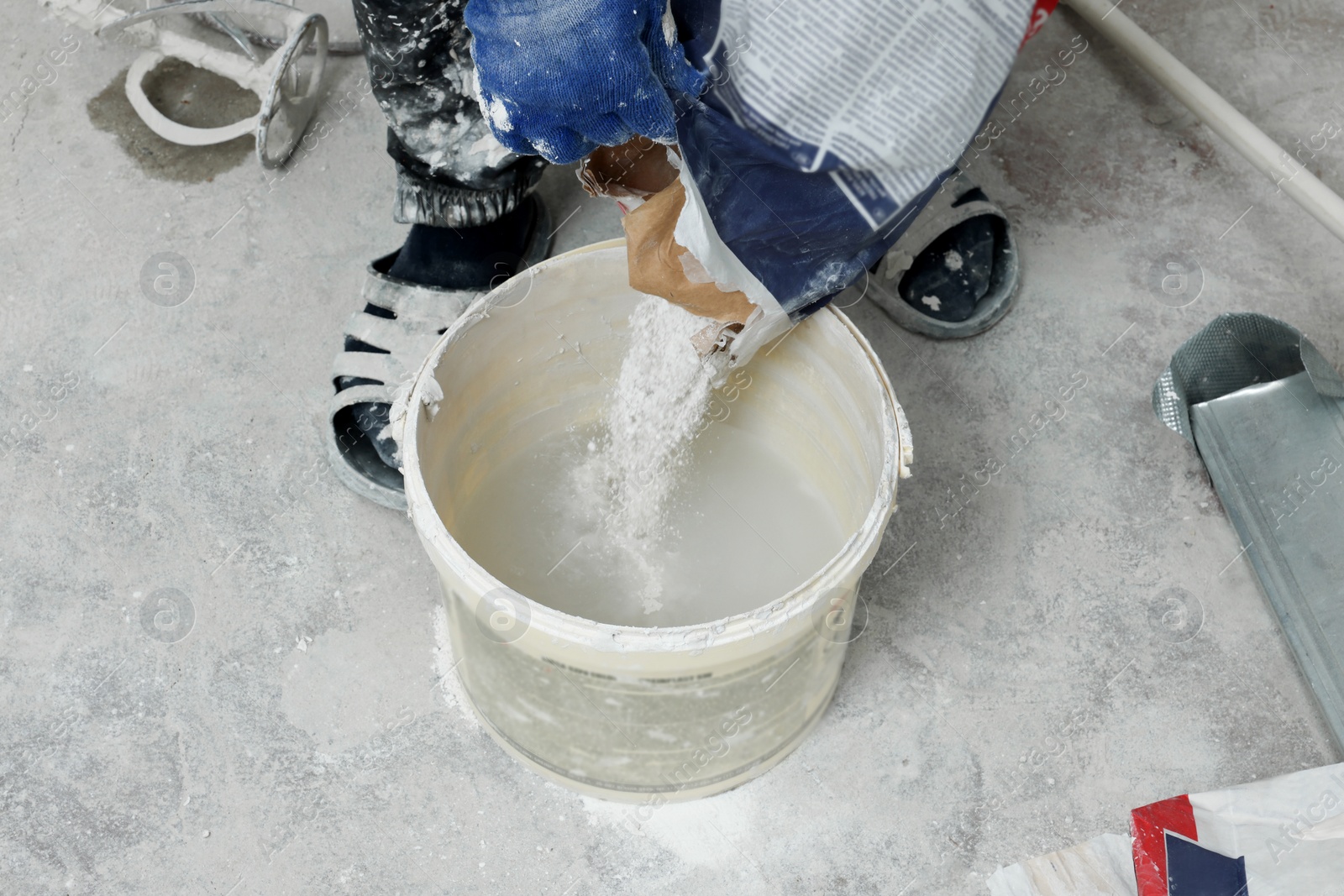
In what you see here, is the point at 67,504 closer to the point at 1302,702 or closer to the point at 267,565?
the point at 267,565

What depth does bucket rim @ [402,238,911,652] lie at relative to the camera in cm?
89

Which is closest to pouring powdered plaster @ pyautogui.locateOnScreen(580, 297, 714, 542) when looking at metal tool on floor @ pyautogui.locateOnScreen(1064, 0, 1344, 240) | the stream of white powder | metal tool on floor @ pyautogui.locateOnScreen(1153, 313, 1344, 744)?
the stream of white powder

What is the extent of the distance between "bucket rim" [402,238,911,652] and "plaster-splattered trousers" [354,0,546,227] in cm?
36

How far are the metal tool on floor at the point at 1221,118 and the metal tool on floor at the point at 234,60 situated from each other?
1067 millimetres

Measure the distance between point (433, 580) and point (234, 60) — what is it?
2.71ft

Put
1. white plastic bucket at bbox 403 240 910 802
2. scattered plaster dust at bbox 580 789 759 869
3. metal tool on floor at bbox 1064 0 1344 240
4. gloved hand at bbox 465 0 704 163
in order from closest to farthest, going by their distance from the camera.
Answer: gloved hand at bbox 465 0 704 163 < white plastic bucket at bbox 403 240 910 802 < scattered plaster dust at bbox 580 789 759 869 < metal tool on floor at bbox 1064 0 1344 240

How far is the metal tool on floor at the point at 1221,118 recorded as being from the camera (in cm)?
139

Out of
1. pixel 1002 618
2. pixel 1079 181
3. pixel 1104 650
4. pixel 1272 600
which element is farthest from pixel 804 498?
pixel 1079 181

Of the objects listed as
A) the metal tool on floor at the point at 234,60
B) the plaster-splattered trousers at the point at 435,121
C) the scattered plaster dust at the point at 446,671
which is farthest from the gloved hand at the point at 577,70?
the metal tool on floor at the point at 234,60

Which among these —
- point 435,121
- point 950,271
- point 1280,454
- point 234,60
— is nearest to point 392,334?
point 435,121

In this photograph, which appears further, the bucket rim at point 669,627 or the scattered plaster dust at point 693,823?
the scattered plaster dust at point 693,823

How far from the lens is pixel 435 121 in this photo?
4.36ft

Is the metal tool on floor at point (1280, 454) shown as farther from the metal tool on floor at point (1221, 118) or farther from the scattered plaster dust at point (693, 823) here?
the scattered plaster dust at point (693, 823)

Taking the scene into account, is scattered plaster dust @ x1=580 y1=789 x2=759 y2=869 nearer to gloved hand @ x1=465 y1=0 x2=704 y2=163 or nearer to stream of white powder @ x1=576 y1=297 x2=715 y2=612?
stream of white powder @ x1=576 y1=297 x2=715 y2=612
